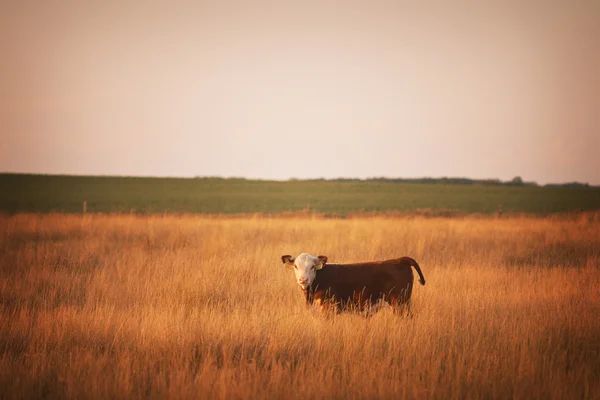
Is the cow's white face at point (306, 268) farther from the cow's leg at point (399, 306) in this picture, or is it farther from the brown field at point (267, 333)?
the cow's leg at point (399, 306)

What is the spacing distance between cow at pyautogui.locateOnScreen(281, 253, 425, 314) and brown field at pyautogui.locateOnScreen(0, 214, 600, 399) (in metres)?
0.25

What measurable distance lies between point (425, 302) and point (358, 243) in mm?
6604

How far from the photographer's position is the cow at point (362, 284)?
6629 millimetres

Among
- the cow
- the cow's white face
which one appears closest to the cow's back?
the cow

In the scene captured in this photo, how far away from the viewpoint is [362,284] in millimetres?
6691

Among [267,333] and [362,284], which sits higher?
[362,284]

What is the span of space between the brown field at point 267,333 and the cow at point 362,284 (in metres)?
0.25

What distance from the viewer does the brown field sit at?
4.49 meters

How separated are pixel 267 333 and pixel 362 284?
1561mm

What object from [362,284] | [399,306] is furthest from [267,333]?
[399,306]

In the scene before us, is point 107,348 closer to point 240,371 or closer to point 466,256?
point 240,371

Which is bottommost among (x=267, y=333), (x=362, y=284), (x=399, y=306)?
(x=267, y=333)

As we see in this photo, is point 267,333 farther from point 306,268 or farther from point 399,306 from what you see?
point 399,306

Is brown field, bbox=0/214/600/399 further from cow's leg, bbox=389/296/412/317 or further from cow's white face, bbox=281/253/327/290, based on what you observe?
cow's white face, bbox=281/253/327/290
